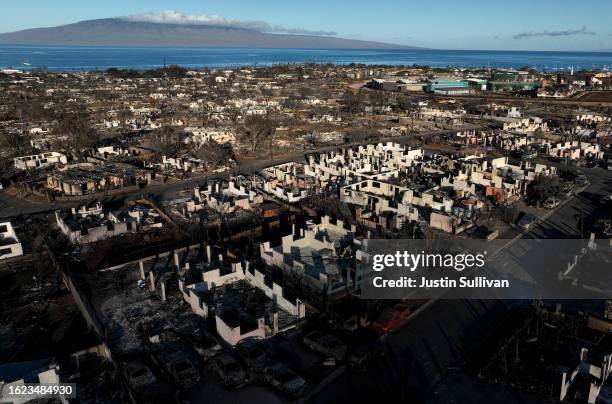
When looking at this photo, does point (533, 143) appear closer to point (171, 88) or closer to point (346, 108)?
point (346, 108)

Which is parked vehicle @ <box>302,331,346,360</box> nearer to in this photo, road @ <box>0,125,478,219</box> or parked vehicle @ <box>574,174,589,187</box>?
road @ <box>0,125,478,219</box>

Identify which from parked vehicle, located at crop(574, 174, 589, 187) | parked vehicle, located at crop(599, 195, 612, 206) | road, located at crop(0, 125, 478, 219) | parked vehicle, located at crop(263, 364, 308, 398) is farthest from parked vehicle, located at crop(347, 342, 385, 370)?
parked vehicle, located at crop(574, 174, 589, 187)

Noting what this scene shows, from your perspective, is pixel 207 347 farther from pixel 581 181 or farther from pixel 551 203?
pixel 581 181

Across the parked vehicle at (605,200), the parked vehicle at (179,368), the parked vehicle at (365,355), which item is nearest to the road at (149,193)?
the parked vehicle at (179,368)

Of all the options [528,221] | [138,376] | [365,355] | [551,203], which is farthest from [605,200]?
[138,376]

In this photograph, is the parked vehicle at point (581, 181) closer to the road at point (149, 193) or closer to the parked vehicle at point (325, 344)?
the road at point (149, 193)
